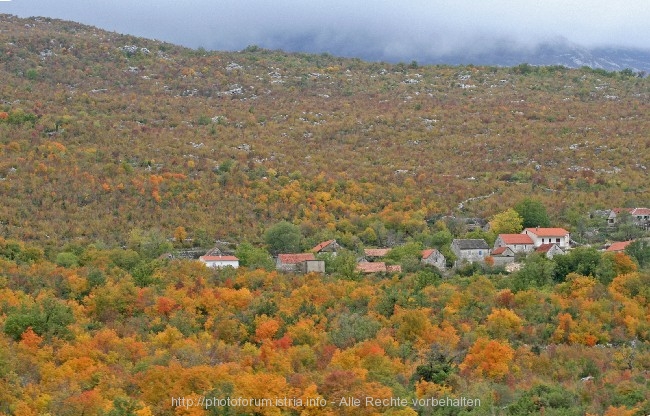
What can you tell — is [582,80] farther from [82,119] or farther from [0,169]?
[0,169]

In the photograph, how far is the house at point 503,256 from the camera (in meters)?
57.2

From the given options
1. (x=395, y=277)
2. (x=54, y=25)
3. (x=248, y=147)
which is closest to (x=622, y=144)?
(x=248, y=147)

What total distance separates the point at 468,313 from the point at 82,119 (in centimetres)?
4825

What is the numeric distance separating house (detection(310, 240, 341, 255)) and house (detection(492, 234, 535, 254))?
10128 mm

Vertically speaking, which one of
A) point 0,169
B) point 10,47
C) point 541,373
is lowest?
point 541,373

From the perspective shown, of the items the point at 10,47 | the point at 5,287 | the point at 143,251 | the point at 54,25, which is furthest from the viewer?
the point at 54,25

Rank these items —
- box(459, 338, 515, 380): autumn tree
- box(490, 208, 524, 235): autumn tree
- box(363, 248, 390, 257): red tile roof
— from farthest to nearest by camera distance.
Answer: box(490, 208, 524, 235): autumn tree, box(363, 248, 390, 257): red tile roof, box(459, 338, 515, 380): autumn tree

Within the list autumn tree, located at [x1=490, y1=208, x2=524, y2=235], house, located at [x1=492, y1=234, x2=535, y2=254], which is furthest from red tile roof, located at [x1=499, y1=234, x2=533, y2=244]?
autumn tree, located at [x1=490, y1=208, x2=524, y2=235]

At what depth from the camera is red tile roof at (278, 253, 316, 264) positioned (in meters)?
56.6

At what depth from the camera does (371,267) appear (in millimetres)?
55000

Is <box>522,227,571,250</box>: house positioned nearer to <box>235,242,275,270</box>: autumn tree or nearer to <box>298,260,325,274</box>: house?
<box>298,260,325,274</box>: house

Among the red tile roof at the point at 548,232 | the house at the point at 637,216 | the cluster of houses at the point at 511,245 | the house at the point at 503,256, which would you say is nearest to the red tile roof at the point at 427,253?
the cluster of houses at the point at 511,245

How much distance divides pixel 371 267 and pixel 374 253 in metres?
4.59

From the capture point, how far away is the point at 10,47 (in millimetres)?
102000
